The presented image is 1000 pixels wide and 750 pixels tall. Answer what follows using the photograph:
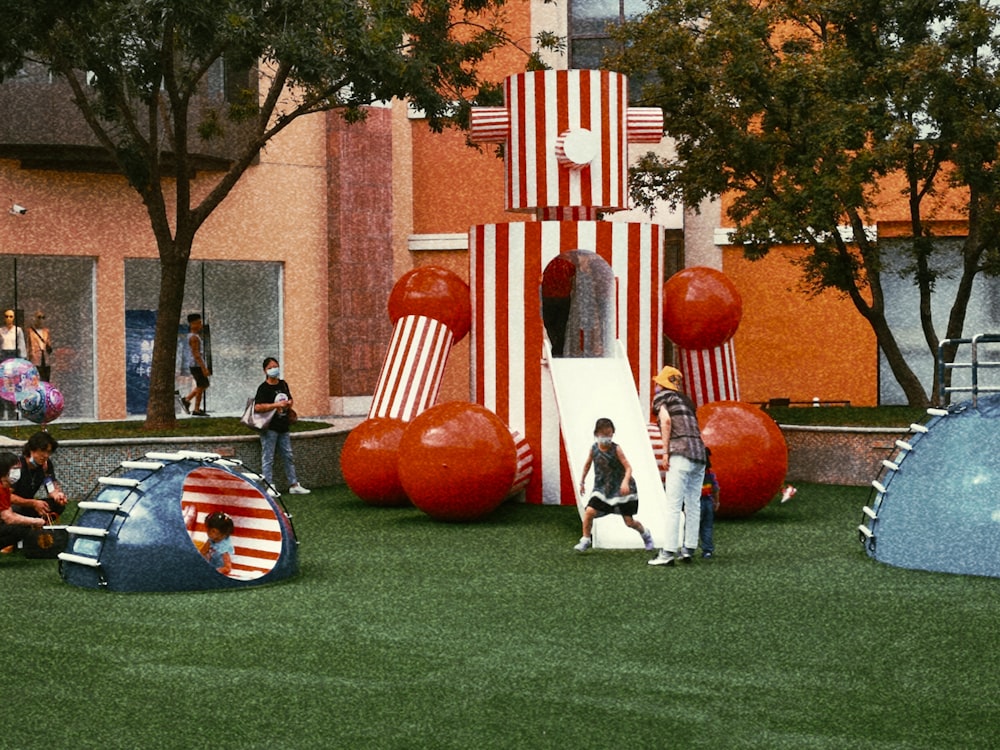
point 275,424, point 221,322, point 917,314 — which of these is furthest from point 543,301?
point 917,314

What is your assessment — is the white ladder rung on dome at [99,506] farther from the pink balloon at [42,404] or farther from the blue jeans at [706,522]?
the pink balloon at [42,404]

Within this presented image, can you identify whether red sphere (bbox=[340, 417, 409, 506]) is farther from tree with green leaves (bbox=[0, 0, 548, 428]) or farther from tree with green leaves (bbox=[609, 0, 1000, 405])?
tree with green leaves (bbox=[609, 0, 1000, 405])

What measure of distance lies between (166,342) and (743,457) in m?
8.04

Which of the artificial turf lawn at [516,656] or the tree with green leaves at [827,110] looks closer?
the artificial turf lawn at [516,656]

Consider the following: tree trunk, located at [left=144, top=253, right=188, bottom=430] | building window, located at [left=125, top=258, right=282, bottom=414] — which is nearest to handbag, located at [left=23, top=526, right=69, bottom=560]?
tree trunk, located at [left=144, top=253, right=188, bottom=430]

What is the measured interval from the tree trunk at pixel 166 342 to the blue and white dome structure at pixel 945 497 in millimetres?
10074

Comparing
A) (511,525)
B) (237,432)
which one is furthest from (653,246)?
(237,432)

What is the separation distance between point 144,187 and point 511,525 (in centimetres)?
786

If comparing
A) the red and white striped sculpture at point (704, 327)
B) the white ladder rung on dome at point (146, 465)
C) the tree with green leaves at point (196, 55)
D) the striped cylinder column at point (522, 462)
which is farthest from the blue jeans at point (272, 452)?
the white ladder rung on dome at point (146, 465)

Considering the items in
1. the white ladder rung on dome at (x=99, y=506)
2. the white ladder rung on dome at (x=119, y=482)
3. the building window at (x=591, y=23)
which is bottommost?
the white ladder rung on dome at (x=99, y=506)

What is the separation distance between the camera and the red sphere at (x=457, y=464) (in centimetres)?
1545

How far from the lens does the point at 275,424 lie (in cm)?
1852

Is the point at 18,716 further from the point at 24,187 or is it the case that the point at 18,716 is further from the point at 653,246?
the point at 24,187

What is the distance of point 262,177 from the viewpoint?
27562mm
